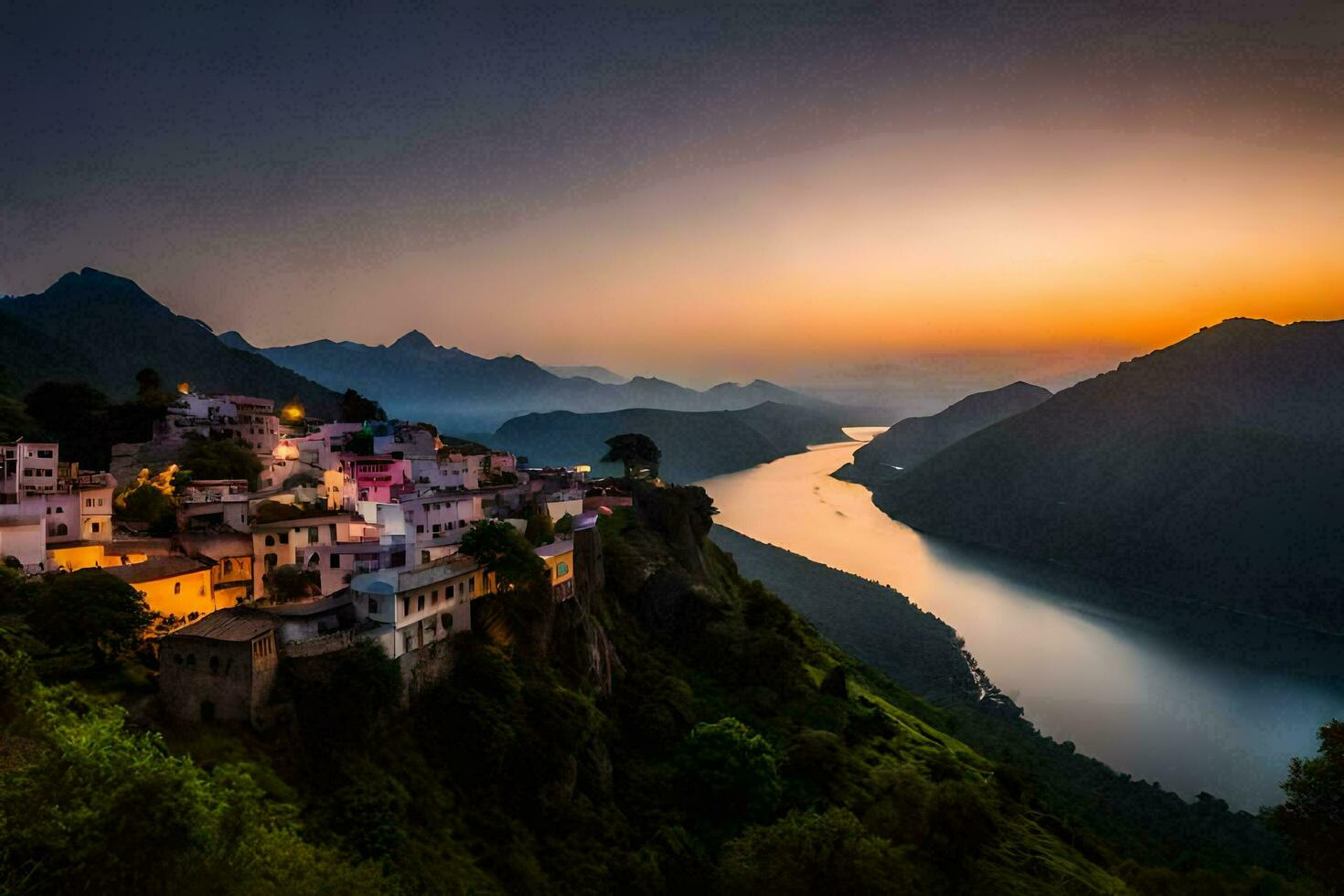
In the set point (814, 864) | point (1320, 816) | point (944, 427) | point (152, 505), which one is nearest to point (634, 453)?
point (152, 505)

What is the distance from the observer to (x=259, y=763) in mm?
→ 14031

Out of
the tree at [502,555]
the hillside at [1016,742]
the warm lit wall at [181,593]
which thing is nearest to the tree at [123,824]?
the warm lit wall at [181,593]

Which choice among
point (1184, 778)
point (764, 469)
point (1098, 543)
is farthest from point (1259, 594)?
point (764, 469)

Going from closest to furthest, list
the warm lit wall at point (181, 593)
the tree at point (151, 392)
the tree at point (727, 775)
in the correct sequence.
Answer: the warm lit wall at point (181, 593) → the tree at point (727, 775) → the tree at point (151, 392)

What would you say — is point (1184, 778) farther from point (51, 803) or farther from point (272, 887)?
point (51, 803)

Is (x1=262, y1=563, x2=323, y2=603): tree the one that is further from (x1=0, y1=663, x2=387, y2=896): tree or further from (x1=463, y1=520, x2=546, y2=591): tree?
(x1=0, y1=663, x2=387, y2=896): tree

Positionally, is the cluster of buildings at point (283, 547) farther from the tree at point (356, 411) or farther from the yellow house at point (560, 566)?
the tree at point (356, 411)

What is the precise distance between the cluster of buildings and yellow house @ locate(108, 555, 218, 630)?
0.05 metres

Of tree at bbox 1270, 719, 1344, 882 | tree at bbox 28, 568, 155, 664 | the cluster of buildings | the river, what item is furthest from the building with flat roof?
the river

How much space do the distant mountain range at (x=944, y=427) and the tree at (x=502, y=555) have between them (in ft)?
472

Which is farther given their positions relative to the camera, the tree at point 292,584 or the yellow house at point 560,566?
the yellow house at point 560,566

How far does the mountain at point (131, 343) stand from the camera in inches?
2928

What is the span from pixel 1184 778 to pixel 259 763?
1574 inches

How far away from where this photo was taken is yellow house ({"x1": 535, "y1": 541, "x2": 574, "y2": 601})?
23219 mm
